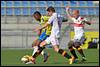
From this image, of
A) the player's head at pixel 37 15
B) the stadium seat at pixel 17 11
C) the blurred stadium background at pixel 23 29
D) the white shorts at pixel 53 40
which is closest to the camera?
the white shorts at pixel 53 40

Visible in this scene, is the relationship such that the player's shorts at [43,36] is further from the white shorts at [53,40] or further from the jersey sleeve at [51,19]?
the jersey sleeve at [51,19]

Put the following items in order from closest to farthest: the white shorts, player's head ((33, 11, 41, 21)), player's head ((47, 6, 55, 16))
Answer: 1. player's head ((47, 6, 55, 16))
2. the white shorts
3. player's head ((33, 11, 41, 21))

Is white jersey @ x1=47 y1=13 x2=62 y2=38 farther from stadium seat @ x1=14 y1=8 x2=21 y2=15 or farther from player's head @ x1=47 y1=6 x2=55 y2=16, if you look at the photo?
stadium seat @ x1=14 y1=8 x2=21 y2=15

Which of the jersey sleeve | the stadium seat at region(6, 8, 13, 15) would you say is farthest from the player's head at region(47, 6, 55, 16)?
the stadium seat at region(6, 8, 13, 15)

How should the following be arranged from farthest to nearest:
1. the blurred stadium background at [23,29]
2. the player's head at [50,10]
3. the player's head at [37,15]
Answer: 1. the blurred stadium background at [23,29]
2. the player's head at [37,15]
3. the player's head at [50,10]

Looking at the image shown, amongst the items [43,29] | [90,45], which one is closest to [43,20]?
[43,29]

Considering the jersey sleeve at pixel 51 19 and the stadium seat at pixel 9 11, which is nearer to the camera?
the jersey sleeve at pixel 51 19

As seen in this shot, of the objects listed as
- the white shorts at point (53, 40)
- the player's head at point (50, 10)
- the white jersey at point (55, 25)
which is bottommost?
the white shorts at point (53, 40)

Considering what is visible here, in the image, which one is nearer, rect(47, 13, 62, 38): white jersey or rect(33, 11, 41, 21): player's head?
rect(47, 13, 62, 38): white jersey

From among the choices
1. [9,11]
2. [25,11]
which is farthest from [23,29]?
[9,11]

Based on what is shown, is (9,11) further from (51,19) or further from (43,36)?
(51,19)

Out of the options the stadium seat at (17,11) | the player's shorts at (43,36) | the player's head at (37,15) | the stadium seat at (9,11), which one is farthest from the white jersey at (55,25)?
the stadium seat at (9,11)

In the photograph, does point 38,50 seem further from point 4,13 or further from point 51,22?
point 4,13

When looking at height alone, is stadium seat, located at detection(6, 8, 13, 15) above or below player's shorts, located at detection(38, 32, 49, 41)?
below
